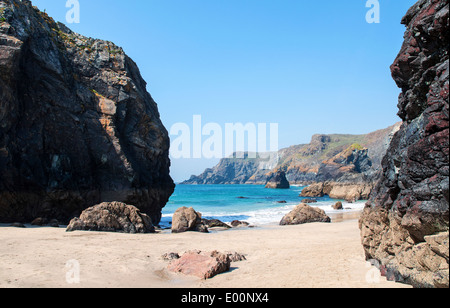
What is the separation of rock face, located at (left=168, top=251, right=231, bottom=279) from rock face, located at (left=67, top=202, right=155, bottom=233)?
801 centimetres

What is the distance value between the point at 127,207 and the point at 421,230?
48.4ft

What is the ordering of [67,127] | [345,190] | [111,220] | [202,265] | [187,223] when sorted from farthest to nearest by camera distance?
[345,190], [67,127], [187,223], [111,220], [202,265]

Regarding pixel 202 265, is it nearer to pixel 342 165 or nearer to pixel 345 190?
pixel 345 190

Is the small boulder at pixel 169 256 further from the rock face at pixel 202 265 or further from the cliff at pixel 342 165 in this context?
the cliff at pixel 342 165

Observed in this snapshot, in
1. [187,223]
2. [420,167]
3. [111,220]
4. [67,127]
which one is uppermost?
[67,127]

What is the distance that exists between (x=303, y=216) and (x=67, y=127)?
18114 millimetres

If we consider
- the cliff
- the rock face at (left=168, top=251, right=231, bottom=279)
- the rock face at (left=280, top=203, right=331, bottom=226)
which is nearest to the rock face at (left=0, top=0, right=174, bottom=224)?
the rock face at (left=280, top=203, right=331, bottom=226)

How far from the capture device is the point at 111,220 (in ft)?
53.3

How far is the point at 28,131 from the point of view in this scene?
19.7m

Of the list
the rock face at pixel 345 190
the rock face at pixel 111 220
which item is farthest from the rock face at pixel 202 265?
the rock face at pixel 345 190

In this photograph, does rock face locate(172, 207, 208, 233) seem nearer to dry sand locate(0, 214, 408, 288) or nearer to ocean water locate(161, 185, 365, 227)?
dry sand locate(0, 214, 408, 288)

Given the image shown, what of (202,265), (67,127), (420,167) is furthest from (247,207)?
(420,167)

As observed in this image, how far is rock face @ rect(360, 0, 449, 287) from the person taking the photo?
562cm
